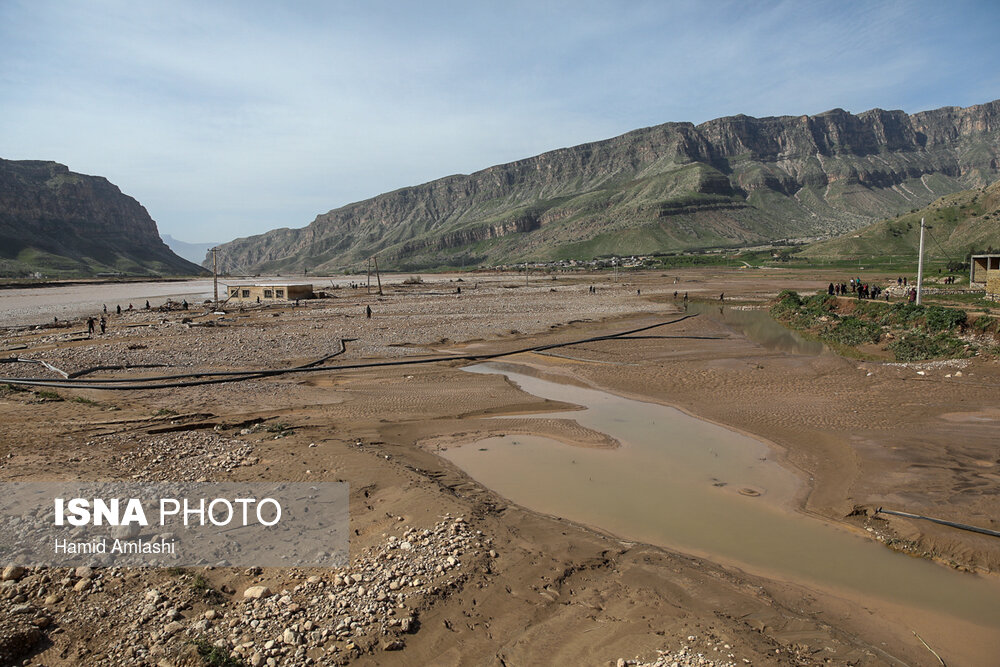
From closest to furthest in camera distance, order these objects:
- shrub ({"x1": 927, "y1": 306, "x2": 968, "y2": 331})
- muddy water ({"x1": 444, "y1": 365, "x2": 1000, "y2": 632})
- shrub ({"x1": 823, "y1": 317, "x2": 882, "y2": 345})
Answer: muddy water ({"x1": 444, "y1": 365, "x2": 1000, "y2": 632}) < shrub ({"x1": 927, "y1": 306, "x2": 968, "y2": 331}) < shrub ({"x1": 823, "y1": 317, "x2": 882, "y2": 345})

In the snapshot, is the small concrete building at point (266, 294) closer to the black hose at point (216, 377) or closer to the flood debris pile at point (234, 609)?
the black hose at point (216, 377)

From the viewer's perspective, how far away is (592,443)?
45.9 ft

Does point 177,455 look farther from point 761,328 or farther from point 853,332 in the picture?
point 761,328

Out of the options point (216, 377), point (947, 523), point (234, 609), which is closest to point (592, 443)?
point (947, 523)

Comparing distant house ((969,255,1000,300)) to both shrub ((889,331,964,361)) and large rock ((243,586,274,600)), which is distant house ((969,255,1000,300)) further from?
large rock ((243,586,274,600))

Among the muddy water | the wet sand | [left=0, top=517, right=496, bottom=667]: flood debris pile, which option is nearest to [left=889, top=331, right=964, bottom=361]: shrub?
the wet sand

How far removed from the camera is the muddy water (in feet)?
25.4

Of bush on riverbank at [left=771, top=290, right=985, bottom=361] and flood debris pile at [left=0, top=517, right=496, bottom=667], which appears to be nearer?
flood debris pile at [left=0, top=517, right=496, bottom=667]

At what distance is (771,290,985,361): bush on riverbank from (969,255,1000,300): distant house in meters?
7.41

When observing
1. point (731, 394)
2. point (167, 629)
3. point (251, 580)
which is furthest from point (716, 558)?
point (731, 394)

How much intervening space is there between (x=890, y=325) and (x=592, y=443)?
2410 cm

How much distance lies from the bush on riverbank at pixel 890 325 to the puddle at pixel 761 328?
122cm

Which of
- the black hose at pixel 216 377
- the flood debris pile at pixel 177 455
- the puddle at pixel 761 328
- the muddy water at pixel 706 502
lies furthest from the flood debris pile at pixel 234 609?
the puddle at pixel 761 328

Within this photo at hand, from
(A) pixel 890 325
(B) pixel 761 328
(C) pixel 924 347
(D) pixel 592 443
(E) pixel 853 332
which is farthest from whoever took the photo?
(B) pixel 761 328
